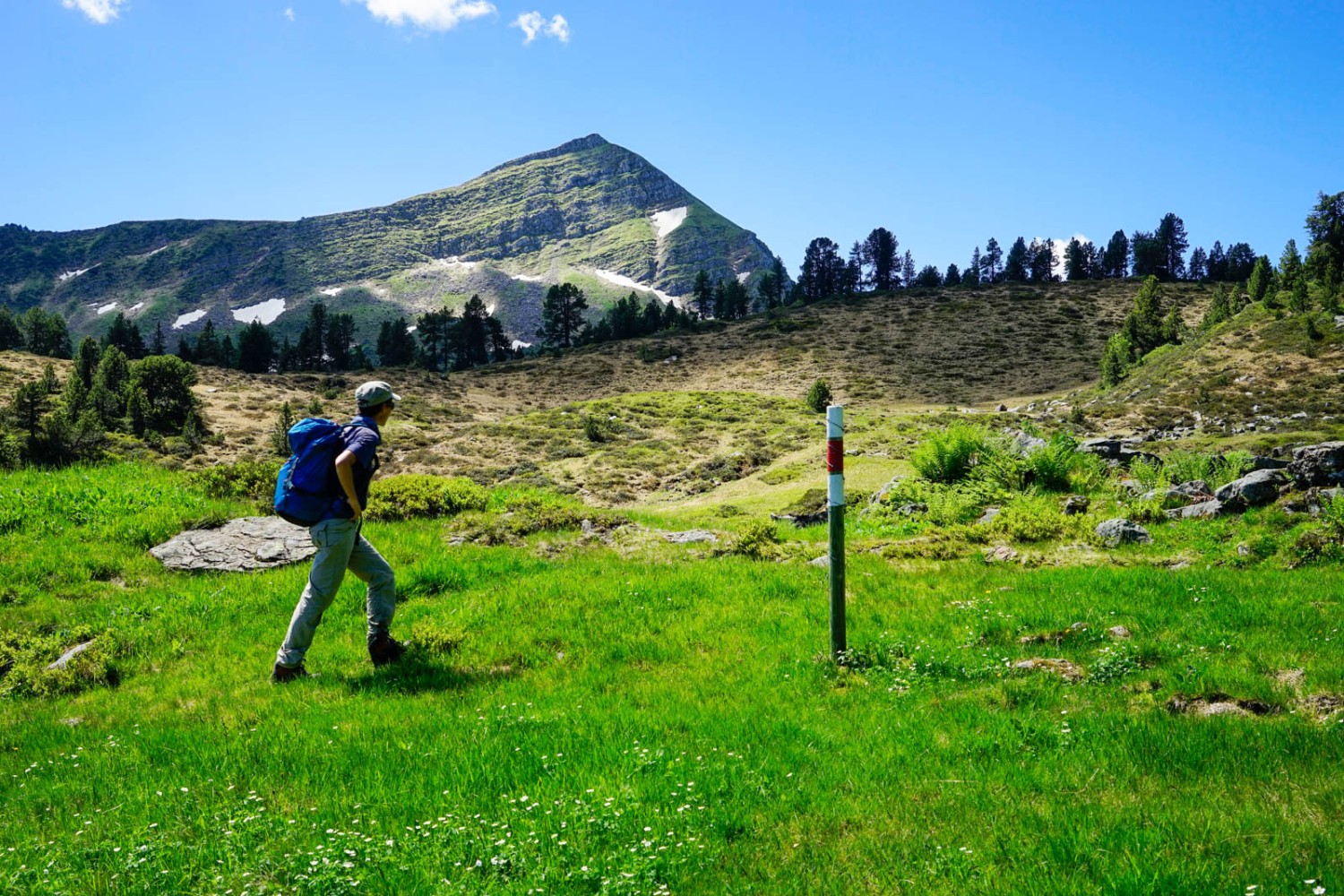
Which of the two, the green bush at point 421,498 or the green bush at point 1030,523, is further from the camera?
the green bush at point 421,498

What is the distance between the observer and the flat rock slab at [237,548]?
428 inches

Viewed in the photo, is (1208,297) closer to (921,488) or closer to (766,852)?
(921,488)

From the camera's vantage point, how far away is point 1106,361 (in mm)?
48812

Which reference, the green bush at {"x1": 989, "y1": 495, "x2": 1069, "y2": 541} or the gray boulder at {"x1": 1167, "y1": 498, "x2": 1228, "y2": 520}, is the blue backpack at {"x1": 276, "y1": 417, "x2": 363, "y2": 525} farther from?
the gray boulder at {"x1": 1167, "y1": 498, "x2": 1228, "y2": 520}

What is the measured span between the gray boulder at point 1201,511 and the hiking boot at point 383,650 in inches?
508

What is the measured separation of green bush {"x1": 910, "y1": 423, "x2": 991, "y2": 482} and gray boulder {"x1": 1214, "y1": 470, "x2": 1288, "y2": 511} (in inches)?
207

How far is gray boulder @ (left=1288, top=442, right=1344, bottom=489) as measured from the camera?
12.1 m

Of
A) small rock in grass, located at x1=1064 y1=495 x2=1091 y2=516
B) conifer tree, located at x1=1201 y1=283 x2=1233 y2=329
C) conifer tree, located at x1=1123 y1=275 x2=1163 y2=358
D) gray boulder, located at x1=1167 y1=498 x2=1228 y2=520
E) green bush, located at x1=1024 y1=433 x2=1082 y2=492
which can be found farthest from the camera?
conifer tree, located at x1=1123 y1=275 x2=1163 y2=358

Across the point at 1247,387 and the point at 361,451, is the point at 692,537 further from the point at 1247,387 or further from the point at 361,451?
the point at 1247,387

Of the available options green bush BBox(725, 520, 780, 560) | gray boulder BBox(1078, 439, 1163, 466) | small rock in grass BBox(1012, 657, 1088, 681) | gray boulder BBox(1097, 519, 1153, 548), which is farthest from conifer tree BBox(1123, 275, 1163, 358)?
small rock in grass BBox(1012, 657, 1088, 681)

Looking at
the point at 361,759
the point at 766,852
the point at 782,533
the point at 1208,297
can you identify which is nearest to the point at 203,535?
the point at 361,759

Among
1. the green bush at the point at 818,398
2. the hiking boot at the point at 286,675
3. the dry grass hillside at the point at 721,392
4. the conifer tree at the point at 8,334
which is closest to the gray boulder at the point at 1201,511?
the dry grass hillside at the point at 721,392

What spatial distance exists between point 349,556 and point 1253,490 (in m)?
14.0

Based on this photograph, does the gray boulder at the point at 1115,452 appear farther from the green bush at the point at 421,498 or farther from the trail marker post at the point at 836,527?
the green bush at the point at 421,498
